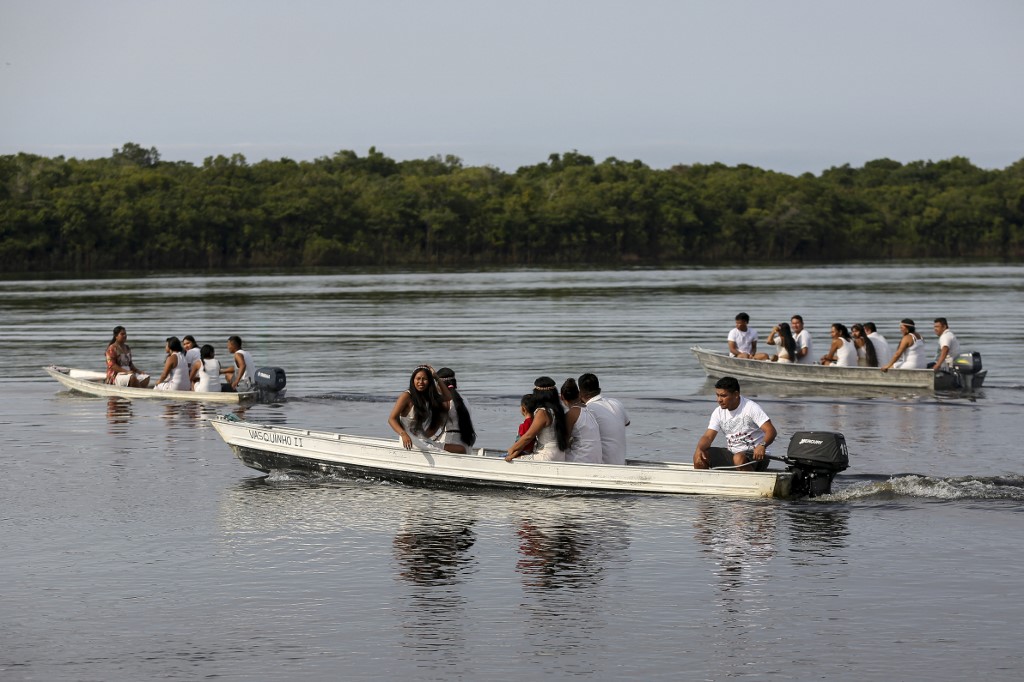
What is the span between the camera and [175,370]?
29453mm

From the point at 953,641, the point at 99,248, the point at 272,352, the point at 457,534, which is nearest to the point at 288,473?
the point at 457,534

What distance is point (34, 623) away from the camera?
12.0 meters

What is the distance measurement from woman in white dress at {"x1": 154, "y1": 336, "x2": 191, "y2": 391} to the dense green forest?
114m

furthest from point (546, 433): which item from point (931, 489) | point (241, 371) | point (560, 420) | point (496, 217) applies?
point (496, 217)

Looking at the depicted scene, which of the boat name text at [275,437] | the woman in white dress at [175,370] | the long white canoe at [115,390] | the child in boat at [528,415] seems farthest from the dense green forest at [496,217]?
the child in boat at [528,415]

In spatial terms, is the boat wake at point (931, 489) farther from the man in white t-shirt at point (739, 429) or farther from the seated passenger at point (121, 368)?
the seated passenger at point (121, 368)

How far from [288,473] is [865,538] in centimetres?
824

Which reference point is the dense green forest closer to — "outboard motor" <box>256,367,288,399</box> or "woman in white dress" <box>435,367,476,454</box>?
"outboard motor" <box>256,367,288,399</box>

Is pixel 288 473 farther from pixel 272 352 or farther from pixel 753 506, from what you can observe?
pixel 272 352

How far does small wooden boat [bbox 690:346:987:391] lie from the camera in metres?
29.6

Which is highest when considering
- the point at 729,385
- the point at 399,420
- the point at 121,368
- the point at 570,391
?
the point at 729,385

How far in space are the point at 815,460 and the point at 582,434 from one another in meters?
2.83

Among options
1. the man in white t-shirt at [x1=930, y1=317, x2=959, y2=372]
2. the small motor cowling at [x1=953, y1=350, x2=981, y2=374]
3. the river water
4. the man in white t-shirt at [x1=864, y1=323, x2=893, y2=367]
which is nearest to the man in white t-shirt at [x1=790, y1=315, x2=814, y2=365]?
the river water

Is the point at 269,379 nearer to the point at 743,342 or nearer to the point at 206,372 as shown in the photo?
the point at 206,372
